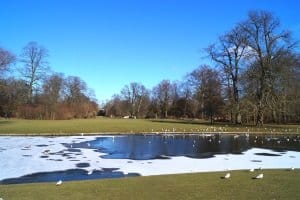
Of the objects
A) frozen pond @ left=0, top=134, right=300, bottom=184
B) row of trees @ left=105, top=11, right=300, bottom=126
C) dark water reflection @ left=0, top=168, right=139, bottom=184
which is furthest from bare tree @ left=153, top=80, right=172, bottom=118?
dark water reflection @ left=0, top=168, right=139, bottom=184

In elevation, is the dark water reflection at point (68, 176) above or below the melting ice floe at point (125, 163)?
below

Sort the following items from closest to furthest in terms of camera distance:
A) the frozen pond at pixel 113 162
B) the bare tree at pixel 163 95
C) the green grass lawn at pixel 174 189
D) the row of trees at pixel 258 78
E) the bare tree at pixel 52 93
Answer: the green grass lawn at pixel 174 189 → the frozen pond at pixel 113 162 → the row of trees at pixel 258 78 → the bare tree at pixel 52 93 → the bare tree at pixel 163 95

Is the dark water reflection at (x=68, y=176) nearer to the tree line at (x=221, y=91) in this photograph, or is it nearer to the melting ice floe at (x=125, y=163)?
the melting ice floe at (x=125, y=163)

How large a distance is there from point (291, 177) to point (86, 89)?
11002cm

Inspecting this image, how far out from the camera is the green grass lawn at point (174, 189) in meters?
10.2

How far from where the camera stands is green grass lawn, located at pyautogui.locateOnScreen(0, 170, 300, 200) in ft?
33.4

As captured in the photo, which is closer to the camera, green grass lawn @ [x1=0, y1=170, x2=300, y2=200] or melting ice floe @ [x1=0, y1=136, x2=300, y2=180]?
green grass lawn @ [x1=0, y1=170, x2=300, y2=200]

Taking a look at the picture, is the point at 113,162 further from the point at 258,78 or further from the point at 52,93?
the point at 52,93

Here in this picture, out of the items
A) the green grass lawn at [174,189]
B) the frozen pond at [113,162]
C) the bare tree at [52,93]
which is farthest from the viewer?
the bare tree at [52,93]

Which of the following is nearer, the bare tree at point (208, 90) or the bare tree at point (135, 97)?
the bare tree at point (208, 90)

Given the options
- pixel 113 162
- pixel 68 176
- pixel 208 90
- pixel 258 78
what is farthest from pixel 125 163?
pixel 208 90

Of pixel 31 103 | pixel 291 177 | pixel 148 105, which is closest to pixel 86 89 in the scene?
pixel 148 105

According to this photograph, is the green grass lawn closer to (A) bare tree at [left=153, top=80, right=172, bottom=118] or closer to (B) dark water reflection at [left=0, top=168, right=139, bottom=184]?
(B) dark water reflection at [left=0, top=168, right=139, bottom=184]

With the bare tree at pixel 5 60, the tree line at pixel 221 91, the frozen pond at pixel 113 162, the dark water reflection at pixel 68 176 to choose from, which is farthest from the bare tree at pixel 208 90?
the dark water reflection at pixel 68 176
